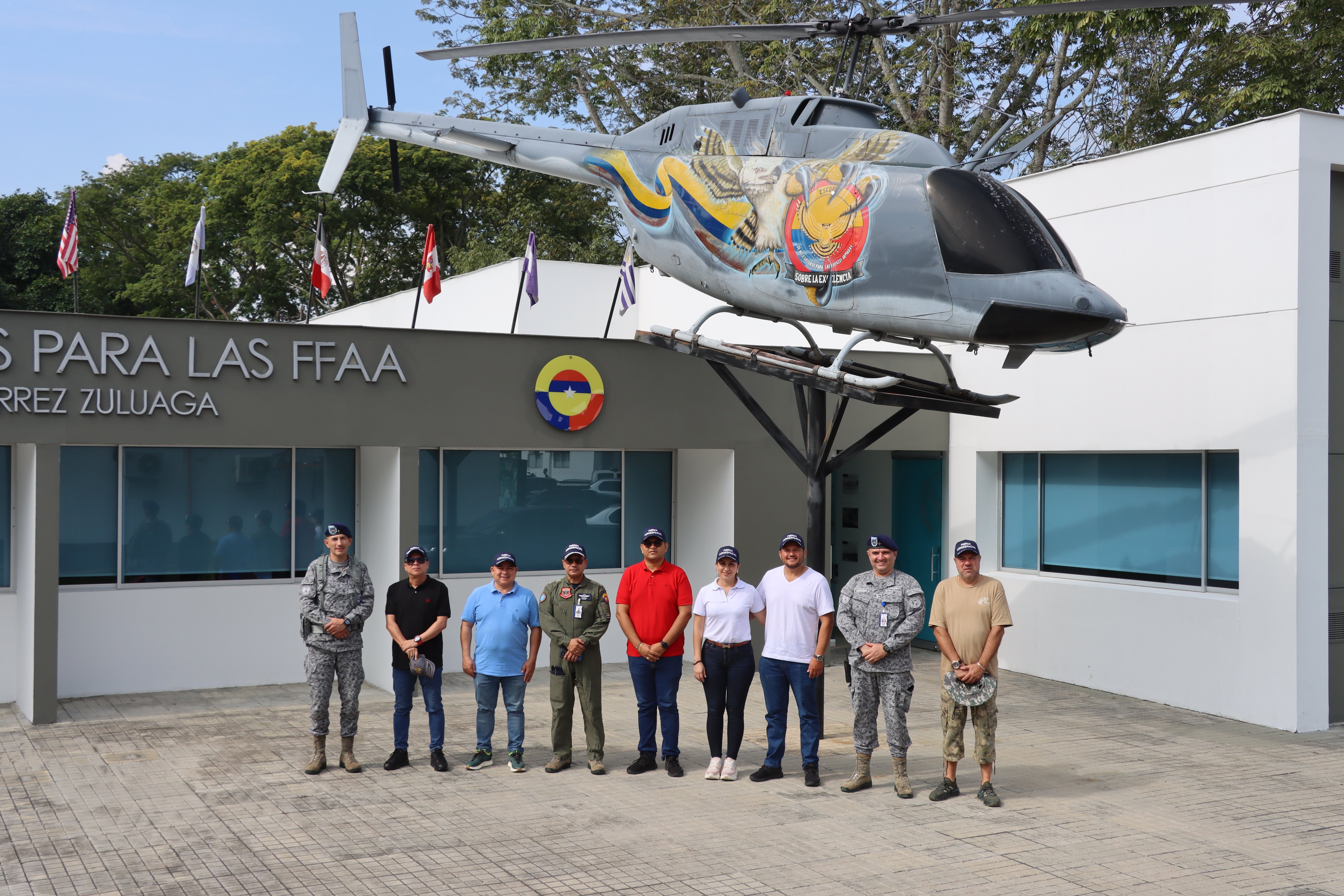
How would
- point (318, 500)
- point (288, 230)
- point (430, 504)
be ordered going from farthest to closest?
1. point (288, 230)
2. point (430, 504)
3. point (318, 500)

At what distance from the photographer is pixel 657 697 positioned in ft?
30.7

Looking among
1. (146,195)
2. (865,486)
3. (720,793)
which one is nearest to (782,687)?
(720,793)

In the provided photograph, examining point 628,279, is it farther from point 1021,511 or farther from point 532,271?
point 1021,511

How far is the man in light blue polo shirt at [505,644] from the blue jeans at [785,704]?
177cm

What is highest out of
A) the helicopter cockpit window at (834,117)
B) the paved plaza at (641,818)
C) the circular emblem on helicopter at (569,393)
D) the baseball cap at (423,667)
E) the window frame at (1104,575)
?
the helicopter cockpit window at (834,117)

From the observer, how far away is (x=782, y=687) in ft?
29.6

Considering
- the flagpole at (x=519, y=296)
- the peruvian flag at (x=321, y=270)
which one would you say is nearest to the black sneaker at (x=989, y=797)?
the flagpole at (x=519, y=296)

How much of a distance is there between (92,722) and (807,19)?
2195cm

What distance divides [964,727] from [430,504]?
7246mm

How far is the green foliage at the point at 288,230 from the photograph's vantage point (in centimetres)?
3819

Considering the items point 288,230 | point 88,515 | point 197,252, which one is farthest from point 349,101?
point 288,230

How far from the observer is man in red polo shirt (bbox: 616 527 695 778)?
9203 mm

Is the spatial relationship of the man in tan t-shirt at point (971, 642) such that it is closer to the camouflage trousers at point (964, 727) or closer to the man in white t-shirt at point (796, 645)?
the camouflage trousers at point (964, 727)

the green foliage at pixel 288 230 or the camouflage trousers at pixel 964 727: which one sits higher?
the green foliage at pixel 288 230
